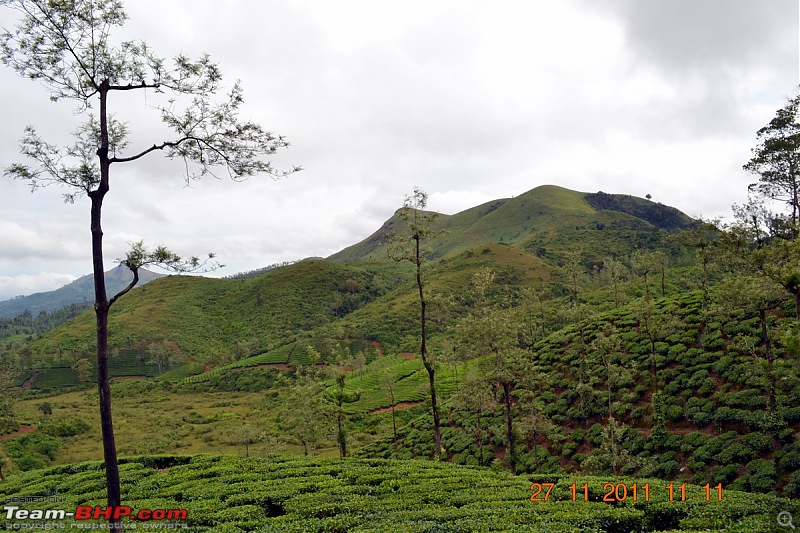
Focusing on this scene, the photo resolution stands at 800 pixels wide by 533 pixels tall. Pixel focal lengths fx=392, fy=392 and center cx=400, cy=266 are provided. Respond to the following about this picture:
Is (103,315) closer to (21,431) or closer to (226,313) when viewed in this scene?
(21,431)

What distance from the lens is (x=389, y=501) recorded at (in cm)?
1516

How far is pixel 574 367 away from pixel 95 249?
4056cm

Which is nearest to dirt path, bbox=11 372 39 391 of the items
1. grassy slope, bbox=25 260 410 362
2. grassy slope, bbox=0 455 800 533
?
grassy slope, bbox=25 260 410 362

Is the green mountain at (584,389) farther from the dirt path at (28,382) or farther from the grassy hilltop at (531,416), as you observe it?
the dirt path at (28,382)

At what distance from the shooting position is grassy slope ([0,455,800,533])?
484 inches

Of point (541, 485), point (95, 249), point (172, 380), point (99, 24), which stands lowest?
point (172, 380)

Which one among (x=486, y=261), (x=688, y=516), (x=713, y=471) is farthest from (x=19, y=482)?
(x=486, y=261)

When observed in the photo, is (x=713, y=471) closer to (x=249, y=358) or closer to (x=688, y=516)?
(x=688, y=516)

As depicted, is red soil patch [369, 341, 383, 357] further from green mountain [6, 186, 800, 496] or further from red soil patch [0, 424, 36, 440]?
red soil patch [0, 424, 36, 440]

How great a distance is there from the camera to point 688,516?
12633mm

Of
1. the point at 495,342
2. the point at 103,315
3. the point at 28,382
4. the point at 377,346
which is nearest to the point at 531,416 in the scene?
the point at 495,342

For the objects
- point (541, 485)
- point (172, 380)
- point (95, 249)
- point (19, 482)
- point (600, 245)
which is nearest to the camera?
point (95, 249)

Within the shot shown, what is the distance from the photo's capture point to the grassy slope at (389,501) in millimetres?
12297

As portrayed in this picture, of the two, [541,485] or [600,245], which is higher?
[600,245]
